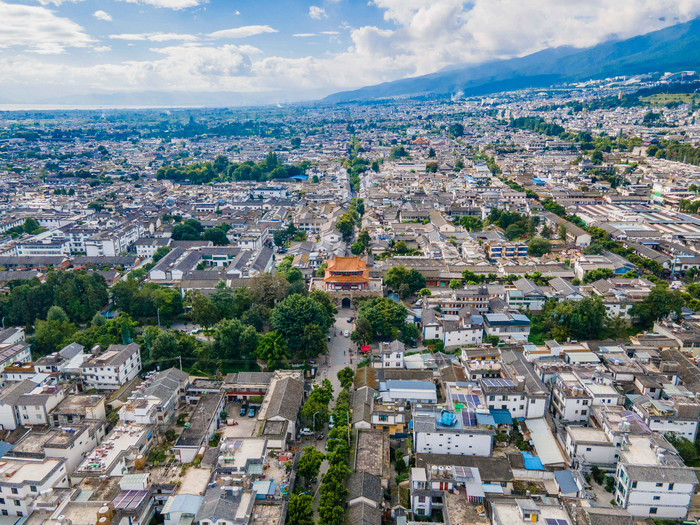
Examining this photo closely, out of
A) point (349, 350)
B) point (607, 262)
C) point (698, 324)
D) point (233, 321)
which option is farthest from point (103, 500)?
point (607, 262)

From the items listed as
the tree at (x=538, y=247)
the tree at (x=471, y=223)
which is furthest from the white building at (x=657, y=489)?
the tree at (x=471, y=223)

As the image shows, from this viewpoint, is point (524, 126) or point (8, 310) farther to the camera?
point (524, 126)

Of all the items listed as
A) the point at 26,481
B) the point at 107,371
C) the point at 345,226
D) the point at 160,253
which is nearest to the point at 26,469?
the point at 26,481

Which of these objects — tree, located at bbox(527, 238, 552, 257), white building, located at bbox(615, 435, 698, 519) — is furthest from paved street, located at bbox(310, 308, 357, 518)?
tree, located at bbox(527, 238, 552, 257)

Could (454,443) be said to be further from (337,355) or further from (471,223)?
(471,223)

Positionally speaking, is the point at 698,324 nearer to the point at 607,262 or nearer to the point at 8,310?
the point at 607,262

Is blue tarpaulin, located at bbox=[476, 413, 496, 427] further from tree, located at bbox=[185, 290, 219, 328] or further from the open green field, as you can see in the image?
the open green field
